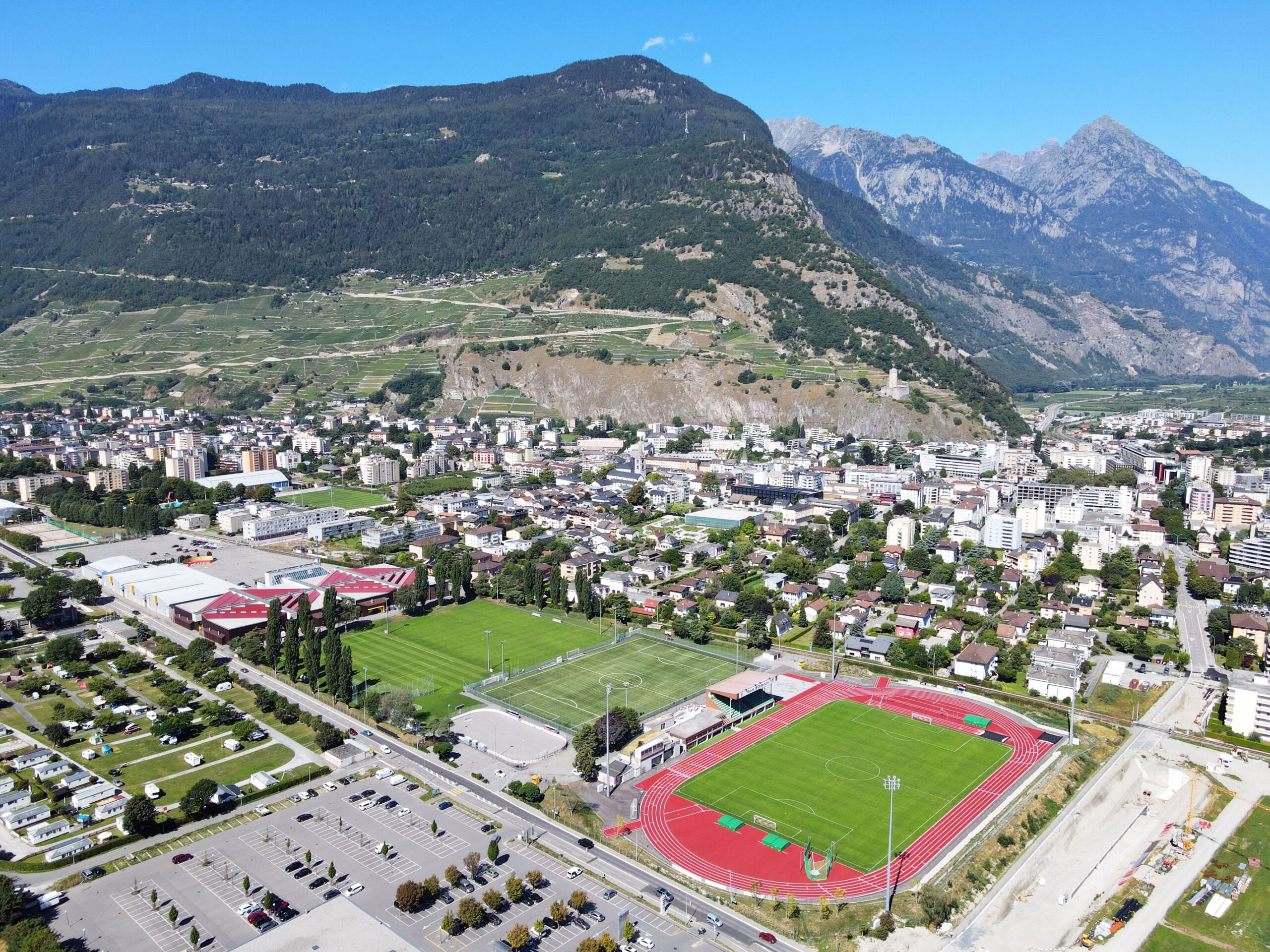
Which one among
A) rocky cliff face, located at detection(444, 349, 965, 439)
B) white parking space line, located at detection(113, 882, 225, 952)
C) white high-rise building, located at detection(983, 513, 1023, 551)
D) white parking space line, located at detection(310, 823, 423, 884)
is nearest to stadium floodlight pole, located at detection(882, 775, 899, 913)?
white parking space line, located at detection(310, 823, 423, 884)

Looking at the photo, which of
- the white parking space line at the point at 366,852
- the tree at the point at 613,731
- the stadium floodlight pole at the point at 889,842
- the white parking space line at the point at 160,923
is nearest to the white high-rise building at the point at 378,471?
the tree at the point at 613,731

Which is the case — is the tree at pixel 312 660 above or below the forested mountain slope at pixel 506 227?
below

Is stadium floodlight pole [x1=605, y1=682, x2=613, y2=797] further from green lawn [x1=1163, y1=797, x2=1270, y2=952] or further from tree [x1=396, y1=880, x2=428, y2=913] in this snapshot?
green lawn [x1=1163, y1=797, x2=1270, y2=952]

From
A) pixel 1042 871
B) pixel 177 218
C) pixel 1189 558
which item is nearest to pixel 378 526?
pixel 1042 871

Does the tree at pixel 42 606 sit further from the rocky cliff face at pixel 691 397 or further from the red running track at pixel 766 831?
the rocky cliff face at pixel 691 397

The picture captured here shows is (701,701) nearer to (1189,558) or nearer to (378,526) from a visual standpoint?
(378,526)

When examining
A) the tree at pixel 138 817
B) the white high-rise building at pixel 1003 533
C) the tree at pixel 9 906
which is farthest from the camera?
the white high-rise building at pixel 1003 533

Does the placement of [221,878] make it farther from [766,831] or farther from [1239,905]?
[1239,905]
